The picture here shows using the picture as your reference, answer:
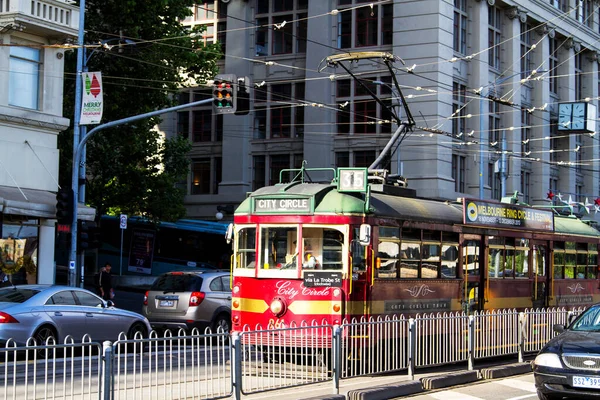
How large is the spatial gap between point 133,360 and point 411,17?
34991 millimetres

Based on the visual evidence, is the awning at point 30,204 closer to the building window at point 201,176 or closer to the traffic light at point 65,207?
the traffic light at point 65,207

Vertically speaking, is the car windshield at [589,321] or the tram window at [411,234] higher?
the tram window at [411,234]

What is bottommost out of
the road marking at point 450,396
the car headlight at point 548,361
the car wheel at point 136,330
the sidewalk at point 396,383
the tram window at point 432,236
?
the road marking at point 450,396

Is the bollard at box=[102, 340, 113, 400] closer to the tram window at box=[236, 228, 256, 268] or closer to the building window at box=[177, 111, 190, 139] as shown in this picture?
the tram window at box=[236, 228, 256, 268]

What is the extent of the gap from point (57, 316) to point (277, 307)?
4811mm

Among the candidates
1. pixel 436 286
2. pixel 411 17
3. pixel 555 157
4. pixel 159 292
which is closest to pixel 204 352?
pixel 436 286

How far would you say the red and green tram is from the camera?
15729 mm

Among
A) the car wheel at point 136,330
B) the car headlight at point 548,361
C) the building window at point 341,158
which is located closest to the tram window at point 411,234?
the car headlight at point 548,361

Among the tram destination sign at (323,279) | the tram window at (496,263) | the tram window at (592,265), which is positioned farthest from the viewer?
the tram window at (592,265)

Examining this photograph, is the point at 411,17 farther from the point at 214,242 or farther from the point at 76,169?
the point at 76,169

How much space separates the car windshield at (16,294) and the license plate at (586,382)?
10.3 metres

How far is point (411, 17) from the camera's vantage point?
4309cm

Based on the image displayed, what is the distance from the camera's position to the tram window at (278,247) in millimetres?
16078

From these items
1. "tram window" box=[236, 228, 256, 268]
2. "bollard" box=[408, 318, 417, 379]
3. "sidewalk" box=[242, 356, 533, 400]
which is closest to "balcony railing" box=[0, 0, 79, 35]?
"tram window" box=[236, 228, 256, 268]
